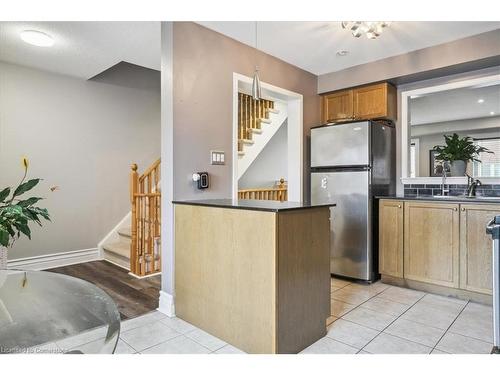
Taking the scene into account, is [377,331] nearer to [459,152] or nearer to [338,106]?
[459,152]

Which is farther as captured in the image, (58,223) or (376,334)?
(58,223)

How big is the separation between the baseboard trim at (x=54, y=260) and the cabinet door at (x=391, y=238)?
356cm

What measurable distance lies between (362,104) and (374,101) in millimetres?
141

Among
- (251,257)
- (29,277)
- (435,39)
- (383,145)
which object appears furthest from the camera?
(383,145)

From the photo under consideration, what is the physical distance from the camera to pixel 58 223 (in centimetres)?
391

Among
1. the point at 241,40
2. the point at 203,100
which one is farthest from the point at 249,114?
the point at 203,100

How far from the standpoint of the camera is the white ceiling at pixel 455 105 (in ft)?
10.6

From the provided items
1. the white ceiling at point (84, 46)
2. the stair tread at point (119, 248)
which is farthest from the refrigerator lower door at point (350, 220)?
the stair tread at point (119, 248)

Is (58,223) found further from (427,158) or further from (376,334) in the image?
(427,158)

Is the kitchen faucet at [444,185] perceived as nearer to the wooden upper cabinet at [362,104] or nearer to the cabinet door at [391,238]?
the cabinet door at [391,238]

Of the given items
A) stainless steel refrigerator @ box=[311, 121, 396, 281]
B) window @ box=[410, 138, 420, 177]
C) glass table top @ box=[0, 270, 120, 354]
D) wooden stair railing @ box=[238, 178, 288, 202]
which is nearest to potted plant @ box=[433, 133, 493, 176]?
window @ box=[410, 138, 420, 177]

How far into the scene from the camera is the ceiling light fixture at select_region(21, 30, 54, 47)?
2805 mm
